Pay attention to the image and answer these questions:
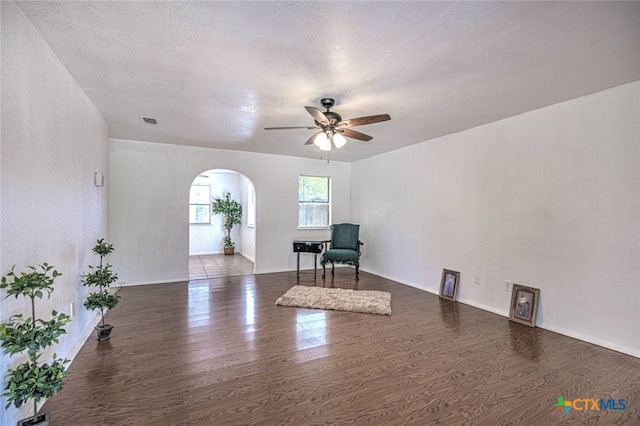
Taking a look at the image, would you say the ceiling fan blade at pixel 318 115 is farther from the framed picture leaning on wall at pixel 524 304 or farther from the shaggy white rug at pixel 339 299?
the framed picture leaning on wall at pixel 524 304

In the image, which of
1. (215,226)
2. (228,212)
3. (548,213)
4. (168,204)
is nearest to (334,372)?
(548,213)

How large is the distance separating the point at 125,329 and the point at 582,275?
4.81 meters

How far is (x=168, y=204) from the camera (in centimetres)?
531

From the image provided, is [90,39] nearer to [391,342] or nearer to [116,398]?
[116,398]

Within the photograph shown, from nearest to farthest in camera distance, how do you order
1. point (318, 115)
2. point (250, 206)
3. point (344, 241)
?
point (318, 115) → point (344, 241) → point (250, 206)

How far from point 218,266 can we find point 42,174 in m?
5.05

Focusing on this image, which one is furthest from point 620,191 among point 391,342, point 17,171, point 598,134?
point 17,171

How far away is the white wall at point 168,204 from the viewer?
4.99 metres

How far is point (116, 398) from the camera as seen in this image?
201cm

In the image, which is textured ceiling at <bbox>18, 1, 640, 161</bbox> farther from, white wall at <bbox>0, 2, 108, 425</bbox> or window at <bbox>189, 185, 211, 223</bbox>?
window at <bbox>189, 185, 211, 223</bbox>

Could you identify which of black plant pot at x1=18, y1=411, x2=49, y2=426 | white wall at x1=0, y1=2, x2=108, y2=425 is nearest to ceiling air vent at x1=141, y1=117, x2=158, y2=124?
white wall at x1=0, y1=2, x2=108, y2=425

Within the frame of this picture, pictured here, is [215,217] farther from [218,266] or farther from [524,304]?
[524,304]

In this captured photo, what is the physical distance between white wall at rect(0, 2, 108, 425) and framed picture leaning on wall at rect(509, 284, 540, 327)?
443 cm

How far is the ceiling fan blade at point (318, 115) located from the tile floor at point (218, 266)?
159 inches
